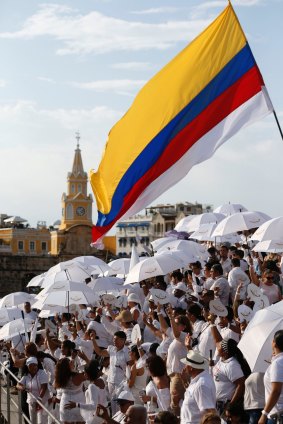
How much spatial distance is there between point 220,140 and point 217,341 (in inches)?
89.2

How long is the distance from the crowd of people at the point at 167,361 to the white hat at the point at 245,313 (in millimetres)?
16

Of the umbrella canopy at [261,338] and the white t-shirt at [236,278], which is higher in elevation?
the white t-shirt at [236,278]

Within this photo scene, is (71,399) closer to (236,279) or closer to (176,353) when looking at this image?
(176,353)

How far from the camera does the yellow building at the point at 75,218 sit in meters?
110

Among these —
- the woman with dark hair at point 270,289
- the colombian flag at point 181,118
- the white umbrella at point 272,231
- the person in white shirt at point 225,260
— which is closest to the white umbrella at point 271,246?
the white umbrella at point 272,231

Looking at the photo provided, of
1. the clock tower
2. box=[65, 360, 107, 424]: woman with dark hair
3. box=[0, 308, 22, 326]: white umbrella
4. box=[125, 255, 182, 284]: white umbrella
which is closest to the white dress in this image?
box=[65, 360, 107, 424]: woman with dark hair

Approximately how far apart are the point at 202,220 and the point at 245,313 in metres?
10.5

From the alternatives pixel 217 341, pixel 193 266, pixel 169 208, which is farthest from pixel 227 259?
pixel 169 208

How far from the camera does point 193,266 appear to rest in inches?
624

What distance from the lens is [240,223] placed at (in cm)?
1725

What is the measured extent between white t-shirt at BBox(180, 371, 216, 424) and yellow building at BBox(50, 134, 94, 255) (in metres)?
97.9

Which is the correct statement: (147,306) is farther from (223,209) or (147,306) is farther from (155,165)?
(223,209)

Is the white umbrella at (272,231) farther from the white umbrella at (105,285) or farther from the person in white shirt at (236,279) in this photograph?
the white umbrella at (105,285)

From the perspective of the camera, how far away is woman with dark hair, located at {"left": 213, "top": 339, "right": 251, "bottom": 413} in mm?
8891
